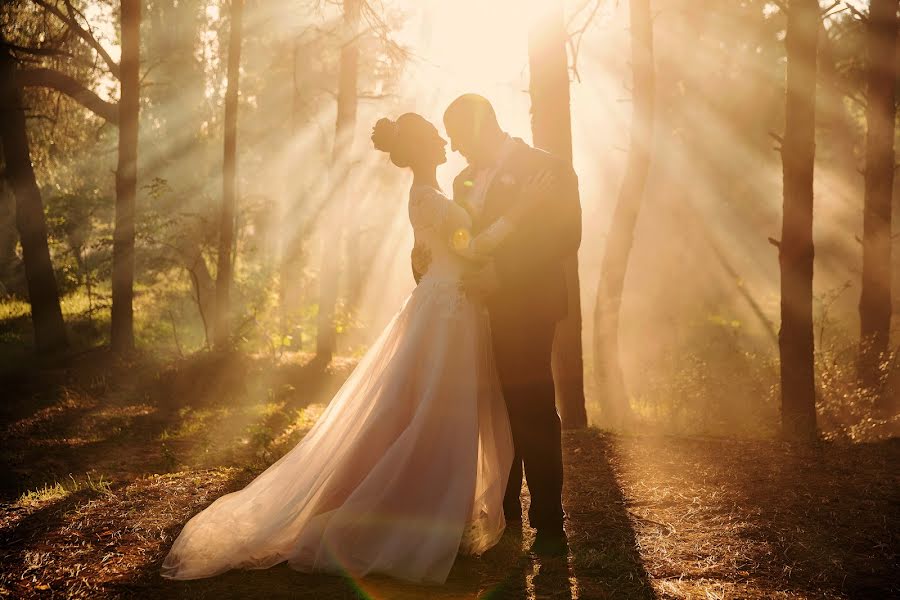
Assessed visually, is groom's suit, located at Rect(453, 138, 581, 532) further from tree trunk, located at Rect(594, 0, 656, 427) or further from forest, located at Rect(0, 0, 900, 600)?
tree trunk, located at Rect(594, 0, 656, 427)

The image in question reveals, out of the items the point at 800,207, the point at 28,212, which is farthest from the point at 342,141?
the point at 800,207

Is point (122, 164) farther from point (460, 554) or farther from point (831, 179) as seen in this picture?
point (831, 179)

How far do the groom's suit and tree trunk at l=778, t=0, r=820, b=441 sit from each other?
4.96m

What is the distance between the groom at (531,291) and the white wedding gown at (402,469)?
0.17 metres

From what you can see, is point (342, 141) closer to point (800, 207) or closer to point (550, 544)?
point (800, 207)

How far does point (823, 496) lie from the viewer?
5336 millimetres

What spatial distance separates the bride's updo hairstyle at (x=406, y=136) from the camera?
4.67 m

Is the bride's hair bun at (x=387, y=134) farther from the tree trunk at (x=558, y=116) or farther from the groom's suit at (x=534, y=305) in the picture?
the tree trunk at (x=558, y=116)

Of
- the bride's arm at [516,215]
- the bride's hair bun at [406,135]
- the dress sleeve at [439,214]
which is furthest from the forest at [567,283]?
the bride's hair bun at [406,135]

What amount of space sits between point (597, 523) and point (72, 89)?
15.1 meters

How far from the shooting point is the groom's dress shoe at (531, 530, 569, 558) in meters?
4.32

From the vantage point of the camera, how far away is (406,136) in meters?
4.66

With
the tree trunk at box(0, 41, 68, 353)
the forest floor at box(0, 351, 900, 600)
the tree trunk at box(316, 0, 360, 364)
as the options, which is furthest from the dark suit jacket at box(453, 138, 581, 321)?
the tree trunk at box(0, 41, 68, 353)

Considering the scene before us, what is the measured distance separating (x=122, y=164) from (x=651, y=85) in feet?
33.0
